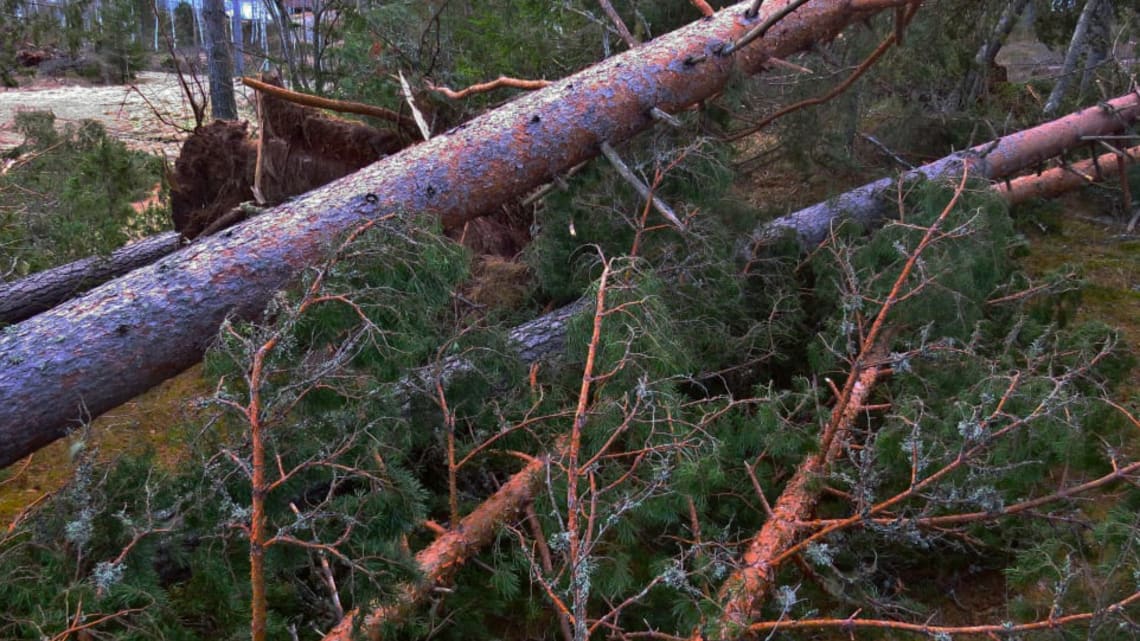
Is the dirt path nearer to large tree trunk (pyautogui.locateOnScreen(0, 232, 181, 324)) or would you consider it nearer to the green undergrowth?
large tree trunk (pyautogui.locateOnScreen(0, 232, 181, 324))

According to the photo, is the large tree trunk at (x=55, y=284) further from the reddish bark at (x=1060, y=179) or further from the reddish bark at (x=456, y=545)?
the reddish bark at (x=1060, y=179)

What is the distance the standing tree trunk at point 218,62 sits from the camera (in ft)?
24.8

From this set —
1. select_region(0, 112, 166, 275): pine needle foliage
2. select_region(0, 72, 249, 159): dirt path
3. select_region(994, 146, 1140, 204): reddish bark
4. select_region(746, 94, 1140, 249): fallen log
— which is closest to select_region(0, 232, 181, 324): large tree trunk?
select_region(0, 112, 166, 275): pine needle foliage

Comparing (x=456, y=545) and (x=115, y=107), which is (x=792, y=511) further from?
(x=115, y=107)

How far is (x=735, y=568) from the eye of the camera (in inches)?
86.7

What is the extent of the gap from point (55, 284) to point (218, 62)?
4213 mm

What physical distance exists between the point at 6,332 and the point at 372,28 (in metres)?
2.98

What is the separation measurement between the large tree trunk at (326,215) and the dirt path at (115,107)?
18.6 feet

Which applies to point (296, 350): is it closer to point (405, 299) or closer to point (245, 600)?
point (405, 299)

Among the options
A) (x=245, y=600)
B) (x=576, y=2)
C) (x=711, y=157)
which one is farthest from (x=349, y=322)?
(x=576, y=2)

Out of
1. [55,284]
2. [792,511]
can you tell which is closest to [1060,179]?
[792,511]

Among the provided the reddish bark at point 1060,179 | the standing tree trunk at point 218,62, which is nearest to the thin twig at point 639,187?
the reddish bark at point 1060,179

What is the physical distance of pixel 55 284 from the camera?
3883 millimetres

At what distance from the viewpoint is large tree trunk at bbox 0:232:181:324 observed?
3793mm
